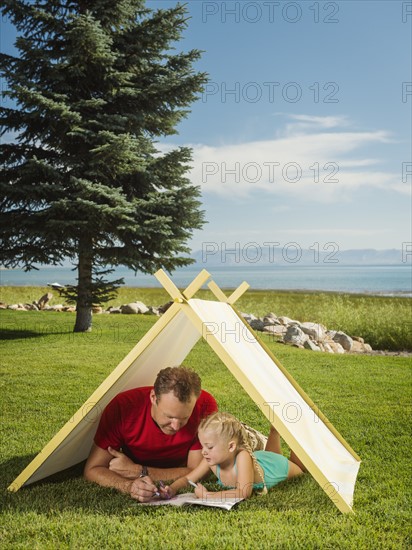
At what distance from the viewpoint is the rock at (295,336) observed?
1167 centimetres

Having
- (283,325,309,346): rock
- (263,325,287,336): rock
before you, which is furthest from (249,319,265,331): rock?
(283,325,309,346): rock

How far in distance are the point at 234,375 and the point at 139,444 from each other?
106 cm

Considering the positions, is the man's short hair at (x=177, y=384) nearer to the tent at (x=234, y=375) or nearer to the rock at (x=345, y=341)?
the tent at (x=234, y=375)

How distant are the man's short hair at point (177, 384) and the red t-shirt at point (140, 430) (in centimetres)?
40

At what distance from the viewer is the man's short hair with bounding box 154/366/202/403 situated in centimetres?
348

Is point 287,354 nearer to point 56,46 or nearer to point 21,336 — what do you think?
point 21,336

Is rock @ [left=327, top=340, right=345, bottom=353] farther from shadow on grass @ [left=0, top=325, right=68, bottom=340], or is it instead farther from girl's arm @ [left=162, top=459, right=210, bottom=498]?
girl's arm @ [left=162, top=459, right=210, bottom=498]

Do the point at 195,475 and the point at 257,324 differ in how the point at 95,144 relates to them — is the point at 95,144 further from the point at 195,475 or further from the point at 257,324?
the point at 195,475

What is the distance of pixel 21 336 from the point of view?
12.0 metres

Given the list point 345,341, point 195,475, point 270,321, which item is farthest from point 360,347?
point 195,475

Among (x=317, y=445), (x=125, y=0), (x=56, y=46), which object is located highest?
(x=125, y=0)

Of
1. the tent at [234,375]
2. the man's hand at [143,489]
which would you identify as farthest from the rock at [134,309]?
the man's hand at [143,489]

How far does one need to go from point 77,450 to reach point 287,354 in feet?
21.7

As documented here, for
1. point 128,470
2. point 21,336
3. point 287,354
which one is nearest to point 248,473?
point 128,470
